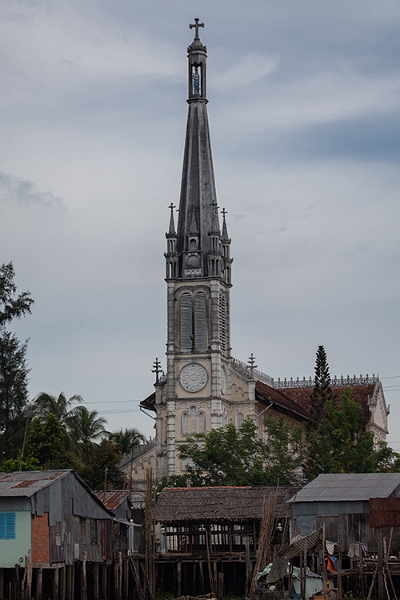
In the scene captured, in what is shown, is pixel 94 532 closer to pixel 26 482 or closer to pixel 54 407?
pixel 26 482

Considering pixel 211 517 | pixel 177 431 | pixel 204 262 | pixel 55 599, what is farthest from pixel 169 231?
pixel 55 599

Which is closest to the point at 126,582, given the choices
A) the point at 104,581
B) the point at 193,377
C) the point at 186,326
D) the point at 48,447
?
the point at 104,581

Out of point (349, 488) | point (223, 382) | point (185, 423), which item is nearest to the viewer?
point (349, 488)

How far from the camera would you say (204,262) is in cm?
8481

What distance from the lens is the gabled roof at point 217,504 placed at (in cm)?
5531

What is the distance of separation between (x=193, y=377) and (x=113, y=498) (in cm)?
2373

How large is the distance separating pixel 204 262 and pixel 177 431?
36.7 feet

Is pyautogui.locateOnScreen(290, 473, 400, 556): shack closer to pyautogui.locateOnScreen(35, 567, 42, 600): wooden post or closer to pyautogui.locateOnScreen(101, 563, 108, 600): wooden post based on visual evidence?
pyautogui.locateOnScreen(101, 563, 108, 600): wooden post

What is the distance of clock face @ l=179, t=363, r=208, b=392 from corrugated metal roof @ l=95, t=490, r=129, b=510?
2180cm

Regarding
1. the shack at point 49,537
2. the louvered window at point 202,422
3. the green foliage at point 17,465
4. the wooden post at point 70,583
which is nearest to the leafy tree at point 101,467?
the green foliage at point 17,465

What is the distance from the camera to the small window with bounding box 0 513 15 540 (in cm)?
4856

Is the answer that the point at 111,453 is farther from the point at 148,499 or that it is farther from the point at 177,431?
the point at 148,499

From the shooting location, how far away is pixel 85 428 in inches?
3413

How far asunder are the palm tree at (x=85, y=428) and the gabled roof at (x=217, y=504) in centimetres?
2342
